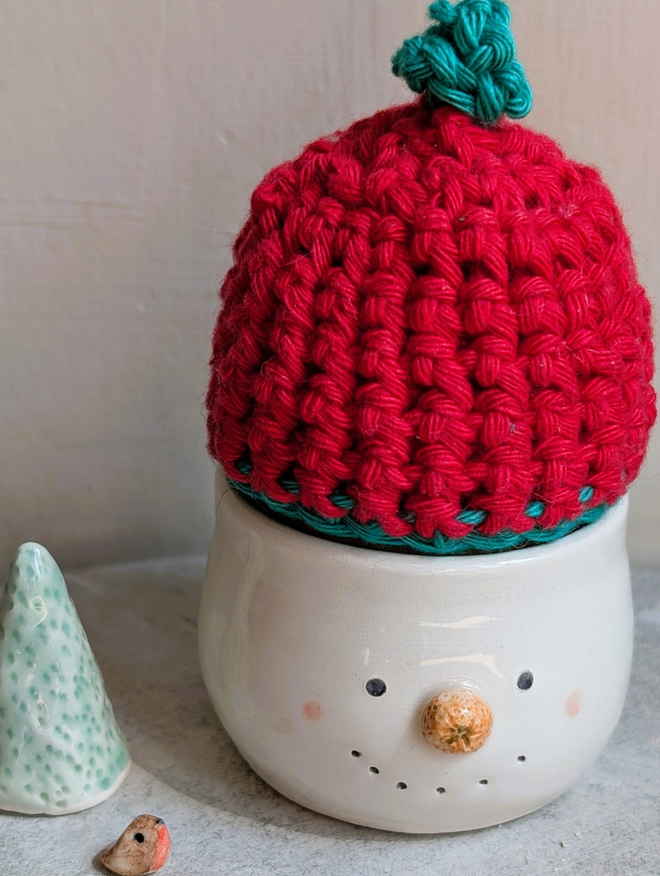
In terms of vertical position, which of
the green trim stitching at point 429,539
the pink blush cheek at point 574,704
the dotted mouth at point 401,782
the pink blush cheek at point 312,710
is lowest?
the dotted mouth at point 401,782

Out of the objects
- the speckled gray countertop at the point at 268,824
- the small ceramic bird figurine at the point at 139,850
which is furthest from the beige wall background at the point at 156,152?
the small ceramic bird figurine at the point at 139,850

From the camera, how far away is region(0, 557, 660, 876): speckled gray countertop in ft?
1.70

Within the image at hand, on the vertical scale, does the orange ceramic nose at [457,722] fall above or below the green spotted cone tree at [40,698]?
above

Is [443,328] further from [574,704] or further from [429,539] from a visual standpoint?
[574,704]

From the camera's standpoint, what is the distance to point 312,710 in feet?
1.65

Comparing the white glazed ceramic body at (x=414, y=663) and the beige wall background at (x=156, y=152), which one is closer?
the white glazed ceramic body at (x=414, y=663)

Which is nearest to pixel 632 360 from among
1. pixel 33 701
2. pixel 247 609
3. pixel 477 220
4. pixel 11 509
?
pixel 477 220

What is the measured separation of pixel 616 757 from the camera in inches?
24.0

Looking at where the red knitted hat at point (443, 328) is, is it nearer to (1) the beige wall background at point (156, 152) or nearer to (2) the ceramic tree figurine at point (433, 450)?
(2) the ceramic tree figurine at point (433, 450)

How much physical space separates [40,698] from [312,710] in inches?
6.0

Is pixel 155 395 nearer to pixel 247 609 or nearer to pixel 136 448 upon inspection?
pixel 136 448

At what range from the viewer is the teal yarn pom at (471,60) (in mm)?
463

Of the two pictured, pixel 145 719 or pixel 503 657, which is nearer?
pixel 503 657

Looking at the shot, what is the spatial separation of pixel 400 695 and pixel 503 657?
0.05 metres
